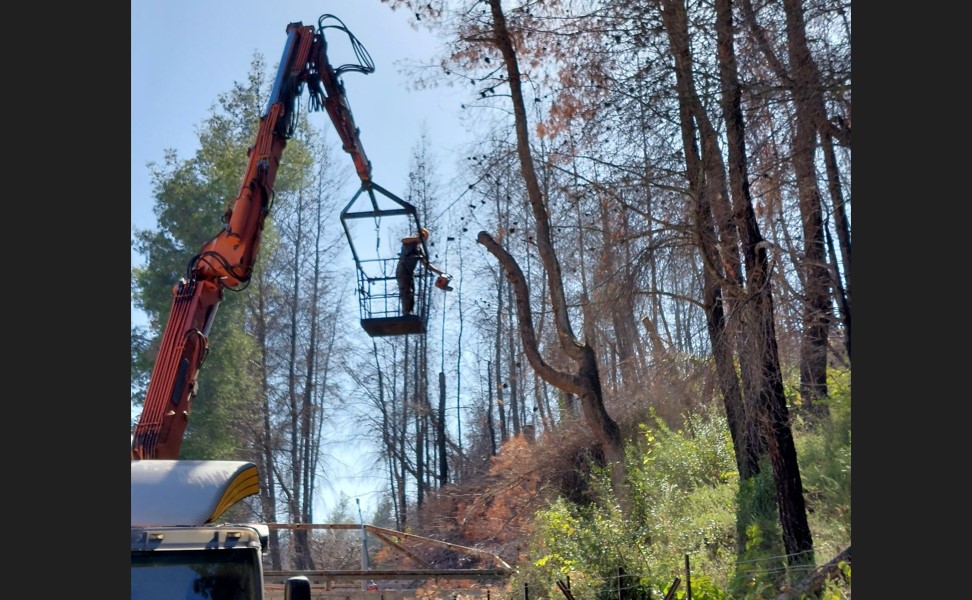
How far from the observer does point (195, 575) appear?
22.9ft

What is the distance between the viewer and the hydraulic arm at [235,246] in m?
11.1

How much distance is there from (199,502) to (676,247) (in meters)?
6.89

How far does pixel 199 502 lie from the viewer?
7.49m

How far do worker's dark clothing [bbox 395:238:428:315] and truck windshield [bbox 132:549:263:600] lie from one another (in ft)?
16.4

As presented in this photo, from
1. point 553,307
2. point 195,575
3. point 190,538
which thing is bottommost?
point 195,575

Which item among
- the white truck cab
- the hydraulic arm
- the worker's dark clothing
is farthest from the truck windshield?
the worker's dark clothing

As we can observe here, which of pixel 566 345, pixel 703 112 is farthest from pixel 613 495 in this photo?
pixel 703 112

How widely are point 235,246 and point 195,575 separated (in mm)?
5846

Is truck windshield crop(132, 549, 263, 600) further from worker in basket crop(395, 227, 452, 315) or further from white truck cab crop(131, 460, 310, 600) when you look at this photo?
worker in basket crop(395, 227, 452, 315)

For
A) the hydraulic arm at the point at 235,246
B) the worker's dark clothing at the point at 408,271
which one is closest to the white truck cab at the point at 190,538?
the hydraulic arm at the point at 235,246

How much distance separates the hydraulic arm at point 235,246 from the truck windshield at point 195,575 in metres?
4.05

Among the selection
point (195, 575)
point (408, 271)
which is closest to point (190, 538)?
point (195, 575)

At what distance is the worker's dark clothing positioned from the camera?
1177cm

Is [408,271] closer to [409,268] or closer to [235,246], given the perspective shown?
[409,268]
